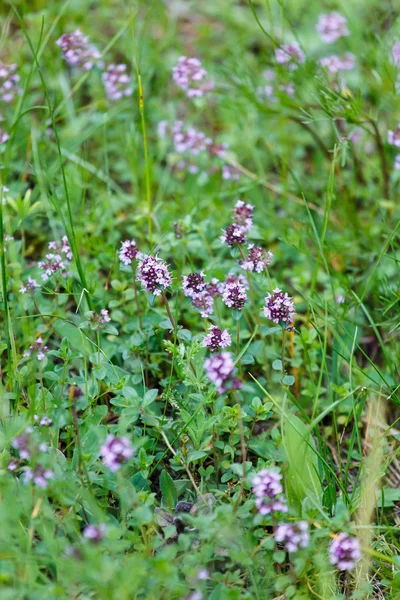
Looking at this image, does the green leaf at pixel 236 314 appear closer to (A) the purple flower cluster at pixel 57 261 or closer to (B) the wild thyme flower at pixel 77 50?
(A) the purple flower cluster at pixel 57 261

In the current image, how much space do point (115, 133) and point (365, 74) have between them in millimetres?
1680

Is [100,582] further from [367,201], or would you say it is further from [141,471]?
[367,201]

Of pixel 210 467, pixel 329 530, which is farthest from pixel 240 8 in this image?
pixel 329 530

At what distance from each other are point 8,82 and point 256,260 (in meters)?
1.78

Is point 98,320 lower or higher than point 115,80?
lower

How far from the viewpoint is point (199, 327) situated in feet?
9.06

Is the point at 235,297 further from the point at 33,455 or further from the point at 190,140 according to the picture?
the point at 190,140

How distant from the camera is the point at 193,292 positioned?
2.17 m

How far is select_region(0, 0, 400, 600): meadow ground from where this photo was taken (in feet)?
5.84

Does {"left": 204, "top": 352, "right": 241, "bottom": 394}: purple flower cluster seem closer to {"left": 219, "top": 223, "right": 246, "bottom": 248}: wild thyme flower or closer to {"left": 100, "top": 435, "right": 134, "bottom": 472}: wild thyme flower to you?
{"left": 100, "top": 435, "right": 134, "bottom": 472}: wild thyme flower

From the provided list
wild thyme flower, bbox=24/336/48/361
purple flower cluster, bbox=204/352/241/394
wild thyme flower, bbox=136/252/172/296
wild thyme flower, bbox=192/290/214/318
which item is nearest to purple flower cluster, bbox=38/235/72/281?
wild thyme flower, bbox=24/336/48/361

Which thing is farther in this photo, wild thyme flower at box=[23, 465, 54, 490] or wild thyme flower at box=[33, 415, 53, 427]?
wild thyme flower at box=[33, 415, 53, 427]

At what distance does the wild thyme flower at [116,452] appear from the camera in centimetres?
164

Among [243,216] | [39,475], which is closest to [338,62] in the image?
[243,216]
